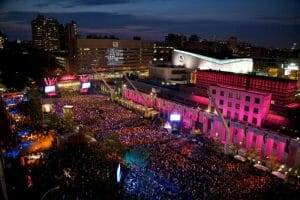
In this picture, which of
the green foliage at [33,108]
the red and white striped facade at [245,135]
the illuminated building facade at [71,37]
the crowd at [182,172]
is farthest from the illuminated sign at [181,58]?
the green foliage at [33,108]

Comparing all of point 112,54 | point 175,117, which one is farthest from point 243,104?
point 112,54

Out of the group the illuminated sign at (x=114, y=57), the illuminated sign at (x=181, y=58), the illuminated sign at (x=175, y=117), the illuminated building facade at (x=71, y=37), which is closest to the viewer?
the illuminated sign at (x=175, y=117)

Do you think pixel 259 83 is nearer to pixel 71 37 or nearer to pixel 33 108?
pixel 33 108

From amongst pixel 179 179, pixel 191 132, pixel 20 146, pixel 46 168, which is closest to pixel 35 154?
pixel 20 146

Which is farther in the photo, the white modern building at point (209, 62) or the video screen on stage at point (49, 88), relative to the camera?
the white modern building at point (209, 62)

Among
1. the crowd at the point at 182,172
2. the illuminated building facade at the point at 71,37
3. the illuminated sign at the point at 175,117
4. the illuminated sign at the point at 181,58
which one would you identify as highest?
the illuminated building facade at the point at 71,37

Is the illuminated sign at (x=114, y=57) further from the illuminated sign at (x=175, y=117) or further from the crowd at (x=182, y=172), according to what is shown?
the illuminated sign at (x=175, y=117)

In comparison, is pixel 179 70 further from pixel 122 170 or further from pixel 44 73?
pixel 122 170
